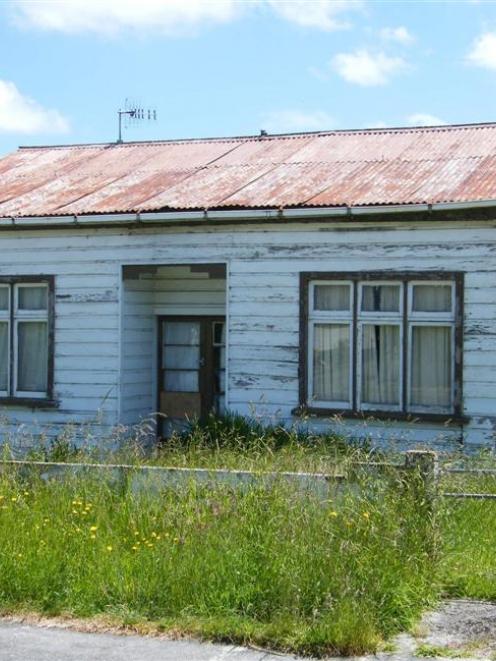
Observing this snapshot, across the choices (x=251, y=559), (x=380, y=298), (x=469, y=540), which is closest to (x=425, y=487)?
(x=469, y=540)

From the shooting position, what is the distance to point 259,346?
12.6 m

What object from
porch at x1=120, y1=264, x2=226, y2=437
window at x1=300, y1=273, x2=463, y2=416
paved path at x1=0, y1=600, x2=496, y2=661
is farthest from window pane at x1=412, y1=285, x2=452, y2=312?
paved path at x1=0, y1=600, x2=496, y2=661

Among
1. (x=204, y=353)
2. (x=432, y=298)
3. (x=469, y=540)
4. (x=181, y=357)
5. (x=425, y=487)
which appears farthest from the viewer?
(x=181, y=357)

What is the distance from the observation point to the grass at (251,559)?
6020 millimetres

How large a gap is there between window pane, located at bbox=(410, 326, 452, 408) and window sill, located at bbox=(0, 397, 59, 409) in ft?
15.7

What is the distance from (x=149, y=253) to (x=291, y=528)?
7.11 m

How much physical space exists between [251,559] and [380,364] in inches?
235

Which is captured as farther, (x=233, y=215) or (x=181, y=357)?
(x=181, y=357)

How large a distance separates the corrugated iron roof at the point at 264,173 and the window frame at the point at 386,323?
2.89 ft

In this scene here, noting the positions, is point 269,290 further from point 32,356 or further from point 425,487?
point 425,487

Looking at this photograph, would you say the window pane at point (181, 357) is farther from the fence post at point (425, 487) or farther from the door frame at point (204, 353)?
the fence post at point (425, 487)

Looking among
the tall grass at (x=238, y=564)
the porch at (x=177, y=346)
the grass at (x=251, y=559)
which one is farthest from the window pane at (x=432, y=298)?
the tall grass at (x=238, y=564)

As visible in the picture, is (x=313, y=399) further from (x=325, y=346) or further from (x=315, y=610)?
(x=315, y=610)

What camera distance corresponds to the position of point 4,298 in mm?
14062
